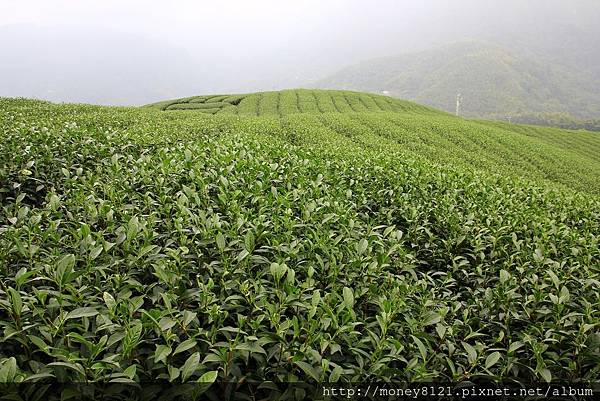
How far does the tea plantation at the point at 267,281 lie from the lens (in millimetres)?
2086

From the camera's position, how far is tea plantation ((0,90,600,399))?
6.84ft

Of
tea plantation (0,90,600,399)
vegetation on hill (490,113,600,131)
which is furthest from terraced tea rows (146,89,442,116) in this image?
vegetation on hill (490,113,600,131)

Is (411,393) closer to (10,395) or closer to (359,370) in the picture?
(359,370)

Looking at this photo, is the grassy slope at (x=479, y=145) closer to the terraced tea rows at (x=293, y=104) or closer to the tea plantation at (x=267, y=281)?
the terraced tea rows at (x=293, y=104)

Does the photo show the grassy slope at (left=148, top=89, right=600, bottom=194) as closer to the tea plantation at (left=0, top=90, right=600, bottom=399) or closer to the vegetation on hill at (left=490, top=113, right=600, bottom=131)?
the tea plantation at (left=0, top=90, right=600, bottom=399)

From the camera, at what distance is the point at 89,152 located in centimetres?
580

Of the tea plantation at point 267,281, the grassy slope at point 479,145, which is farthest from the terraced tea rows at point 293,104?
the tea plantation at point 267,281

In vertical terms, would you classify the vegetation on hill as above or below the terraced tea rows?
below

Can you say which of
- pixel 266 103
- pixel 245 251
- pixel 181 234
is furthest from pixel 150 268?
pixel 266 103

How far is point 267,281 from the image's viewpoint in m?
2.70

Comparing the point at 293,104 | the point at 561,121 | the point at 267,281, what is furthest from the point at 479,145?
the point at 561,121

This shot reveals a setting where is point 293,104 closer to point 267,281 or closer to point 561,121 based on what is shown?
point 267,281

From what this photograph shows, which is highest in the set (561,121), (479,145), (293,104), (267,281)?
(293,104)

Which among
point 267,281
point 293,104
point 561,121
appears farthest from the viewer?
point 561,121
